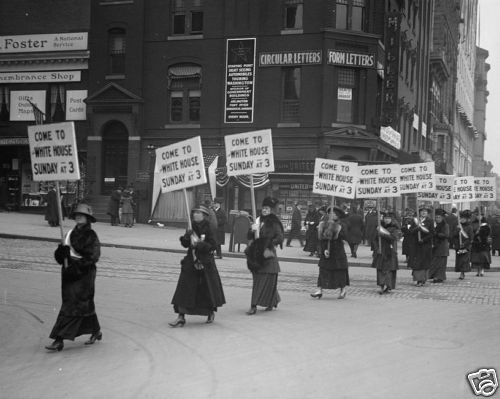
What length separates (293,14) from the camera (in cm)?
3191

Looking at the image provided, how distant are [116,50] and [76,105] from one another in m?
3.49

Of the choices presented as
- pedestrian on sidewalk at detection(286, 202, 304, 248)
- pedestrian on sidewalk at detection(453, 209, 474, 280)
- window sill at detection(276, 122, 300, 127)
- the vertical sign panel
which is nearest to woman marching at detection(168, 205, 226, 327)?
pedestrian on sidewalk at detection(453, 209, 474, 280)

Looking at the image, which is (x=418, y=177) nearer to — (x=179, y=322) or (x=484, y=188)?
(x=484, y=188)

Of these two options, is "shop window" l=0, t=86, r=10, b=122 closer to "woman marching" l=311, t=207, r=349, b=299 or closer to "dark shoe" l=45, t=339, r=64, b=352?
"woman marching" l=311, t=207, r=349, b=299

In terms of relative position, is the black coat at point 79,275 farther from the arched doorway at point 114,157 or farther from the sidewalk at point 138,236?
the arched doorway at point 114,157

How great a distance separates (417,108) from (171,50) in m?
22.2

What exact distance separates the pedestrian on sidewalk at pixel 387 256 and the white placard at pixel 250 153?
119 inches

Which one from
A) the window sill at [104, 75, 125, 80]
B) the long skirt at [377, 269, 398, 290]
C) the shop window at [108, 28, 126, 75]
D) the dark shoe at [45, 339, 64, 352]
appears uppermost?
the shop window at [108, 28, 126, 75]

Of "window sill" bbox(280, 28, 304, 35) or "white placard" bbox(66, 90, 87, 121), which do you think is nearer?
"window sill" bbox(280, 28, 304, 35)

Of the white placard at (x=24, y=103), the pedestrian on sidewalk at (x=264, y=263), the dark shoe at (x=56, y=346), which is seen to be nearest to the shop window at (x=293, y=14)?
the white placard at (x=24, y=103)

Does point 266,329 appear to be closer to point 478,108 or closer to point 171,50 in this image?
point 171,50

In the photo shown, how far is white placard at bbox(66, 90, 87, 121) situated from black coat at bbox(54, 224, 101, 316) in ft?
91.1

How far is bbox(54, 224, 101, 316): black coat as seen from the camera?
8297 millimetres

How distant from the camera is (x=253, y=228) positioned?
445 inches
